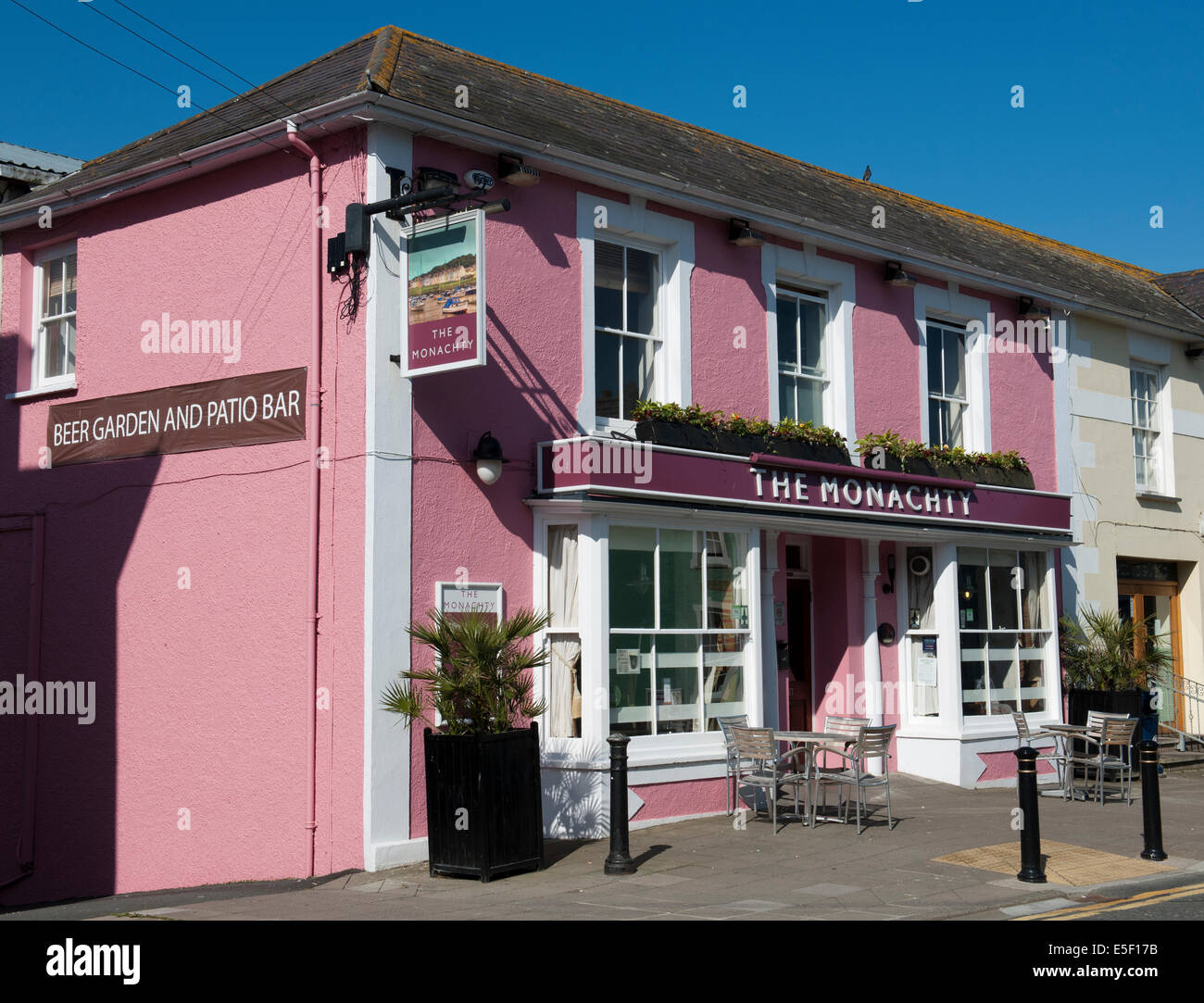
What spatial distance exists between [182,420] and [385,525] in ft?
9.49

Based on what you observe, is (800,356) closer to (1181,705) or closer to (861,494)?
(861,494)

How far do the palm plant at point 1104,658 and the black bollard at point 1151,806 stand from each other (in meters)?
6.00

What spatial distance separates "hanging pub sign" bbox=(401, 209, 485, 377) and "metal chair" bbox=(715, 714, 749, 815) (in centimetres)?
430

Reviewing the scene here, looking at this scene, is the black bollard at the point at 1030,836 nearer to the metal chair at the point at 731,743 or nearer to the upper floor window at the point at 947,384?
the metal chair at the point at 731,743

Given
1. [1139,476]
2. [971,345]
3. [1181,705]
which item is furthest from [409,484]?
[1181,705]

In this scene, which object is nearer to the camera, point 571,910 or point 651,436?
point 571,910

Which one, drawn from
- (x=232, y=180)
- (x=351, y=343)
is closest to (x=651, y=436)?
(x=351, y=343)

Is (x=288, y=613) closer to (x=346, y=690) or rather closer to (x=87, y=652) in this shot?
(x=346, y=690)

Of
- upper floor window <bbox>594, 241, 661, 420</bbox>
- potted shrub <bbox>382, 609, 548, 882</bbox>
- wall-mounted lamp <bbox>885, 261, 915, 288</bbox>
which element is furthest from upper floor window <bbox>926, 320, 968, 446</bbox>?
potted shrub <bbox>382, 609, 548, 882</bbox>

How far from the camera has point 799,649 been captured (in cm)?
1489

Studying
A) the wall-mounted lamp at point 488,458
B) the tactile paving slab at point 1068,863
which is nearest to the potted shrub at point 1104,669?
the tactile paving slab at point 1068,863

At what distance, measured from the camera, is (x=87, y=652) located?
40.9 ft

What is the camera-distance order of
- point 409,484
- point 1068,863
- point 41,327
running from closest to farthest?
point 1068,863, point 409,484, point 41,327
